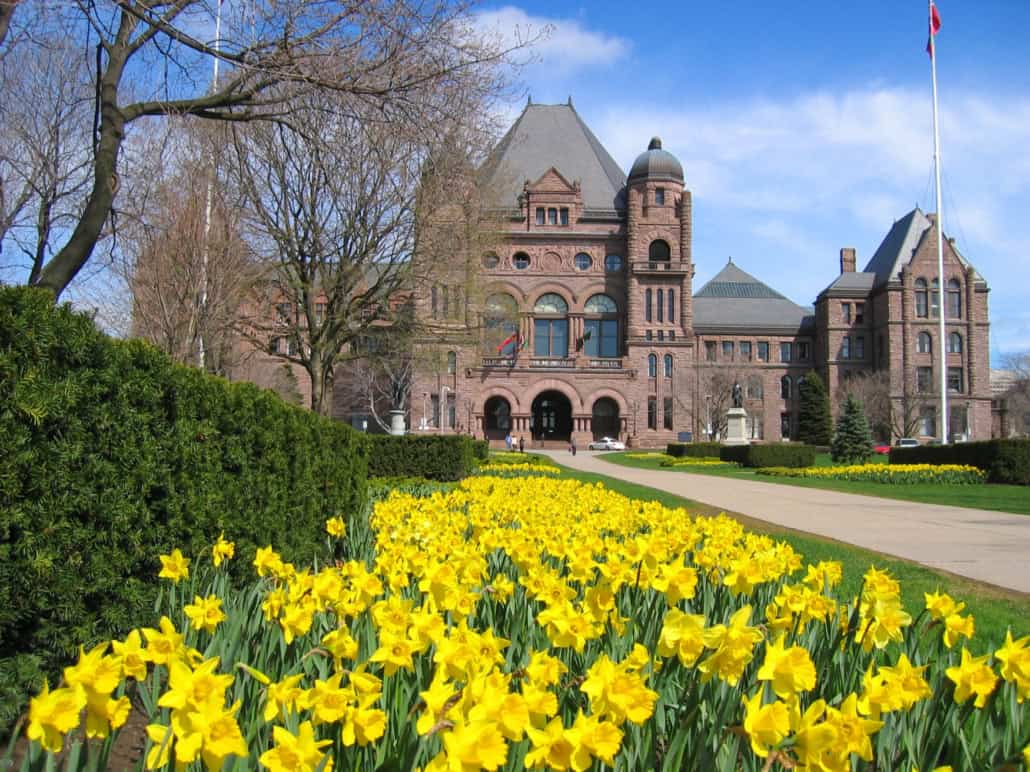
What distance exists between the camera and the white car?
5588 centimetres

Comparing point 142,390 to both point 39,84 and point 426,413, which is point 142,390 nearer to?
point 39,84

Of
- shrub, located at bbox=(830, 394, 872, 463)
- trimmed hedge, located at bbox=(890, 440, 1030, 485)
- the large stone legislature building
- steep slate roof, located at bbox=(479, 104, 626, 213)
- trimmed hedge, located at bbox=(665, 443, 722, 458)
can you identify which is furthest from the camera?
steep slate roof, located at bbox=(479, 104, 626, 213)

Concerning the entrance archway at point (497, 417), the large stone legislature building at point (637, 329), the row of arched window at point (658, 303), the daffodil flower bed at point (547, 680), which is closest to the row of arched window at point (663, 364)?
the large stone legislature building at point (637, 329)

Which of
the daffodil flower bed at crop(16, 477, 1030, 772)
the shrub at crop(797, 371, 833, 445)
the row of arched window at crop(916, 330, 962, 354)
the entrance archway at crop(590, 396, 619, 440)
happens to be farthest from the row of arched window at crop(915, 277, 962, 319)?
the daffodil flower bed at crop(16, 477, 1030, 772)

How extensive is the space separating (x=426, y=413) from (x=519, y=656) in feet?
173

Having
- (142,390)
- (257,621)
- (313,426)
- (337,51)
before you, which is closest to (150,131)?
(337,51)

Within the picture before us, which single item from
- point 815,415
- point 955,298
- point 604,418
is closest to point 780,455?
point 604,418

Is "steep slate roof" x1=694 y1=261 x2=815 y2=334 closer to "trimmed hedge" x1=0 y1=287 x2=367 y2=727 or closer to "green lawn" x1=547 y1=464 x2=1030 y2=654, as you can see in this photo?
"green lawn" x1=547 y1=464 x2=1030 y2=654

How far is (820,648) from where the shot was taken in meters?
3.04

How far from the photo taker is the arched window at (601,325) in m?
60.8

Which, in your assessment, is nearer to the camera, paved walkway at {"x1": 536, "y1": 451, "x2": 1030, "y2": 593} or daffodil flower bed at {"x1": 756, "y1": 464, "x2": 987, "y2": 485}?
paved walkway at {"x1": 536, "y1": 451, "x2": 1030, "y2": 593}

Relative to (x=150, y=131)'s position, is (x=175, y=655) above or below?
below

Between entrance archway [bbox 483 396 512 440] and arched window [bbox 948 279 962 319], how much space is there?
37015mm

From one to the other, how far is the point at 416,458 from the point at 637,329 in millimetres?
42743
